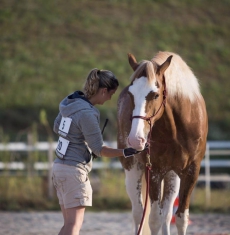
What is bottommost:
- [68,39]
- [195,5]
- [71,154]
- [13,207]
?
[13,207]

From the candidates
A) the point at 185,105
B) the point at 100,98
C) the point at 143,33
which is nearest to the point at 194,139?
the point at 185,105

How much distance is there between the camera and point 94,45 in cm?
2764

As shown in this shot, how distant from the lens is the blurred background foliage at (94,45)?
2292 centimetres

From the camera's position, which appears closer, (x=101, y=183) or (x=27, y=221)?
(x=27, y=221)

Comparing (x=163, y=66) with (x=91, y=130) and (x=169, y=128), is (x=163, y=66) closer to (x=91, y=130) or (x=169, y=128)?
A: (x=169, y=128)

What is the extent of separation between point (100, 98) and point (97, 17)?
24.4 m

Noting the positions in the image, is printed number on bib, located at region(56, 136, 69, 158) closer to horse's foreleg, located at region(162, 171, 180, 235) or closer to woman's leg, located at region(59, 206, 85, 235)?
woman's leg, located at region(59, 206, 85, 235)

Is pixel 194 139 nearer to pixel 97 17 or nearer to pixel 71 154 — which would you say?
pixel 71 154

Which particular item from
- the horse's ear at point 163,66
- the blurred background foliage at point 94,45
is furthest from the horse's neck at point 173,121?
the blurred background foliage at point 94,45

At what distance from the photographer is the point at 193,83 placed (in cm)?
673

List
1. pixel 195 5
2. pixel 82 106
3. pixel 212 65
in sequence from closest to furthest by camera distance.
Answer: pixel 82 106 < pixel 212 65 < pixel 195 5

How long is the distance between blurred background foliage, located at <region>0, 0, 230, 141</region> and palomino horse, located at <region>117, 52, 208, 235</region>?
13.8 meters

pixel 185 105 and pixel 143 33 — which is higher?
pixel 143 33

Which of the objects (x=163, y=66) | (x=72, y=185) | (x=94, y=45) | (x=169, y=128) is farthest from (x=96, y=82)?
(x=94, y=45)
